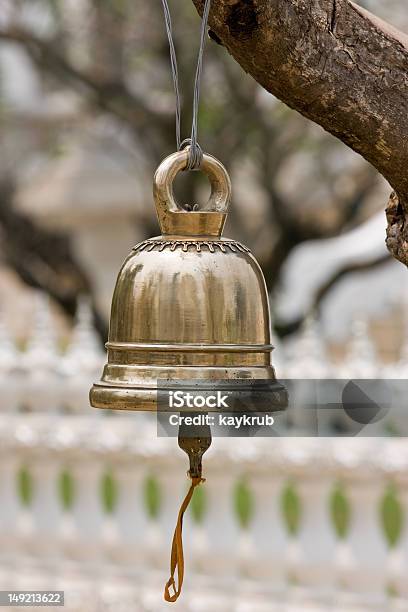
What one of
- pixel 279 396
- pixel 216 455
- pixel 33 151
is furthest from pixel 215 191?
pixel 33 151

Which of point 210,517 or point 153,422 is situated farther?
point 153,422

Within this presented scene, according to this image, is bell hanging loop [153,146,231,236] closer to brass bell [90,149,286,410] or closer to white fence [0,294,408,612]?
brass bell [90,149,286,410]

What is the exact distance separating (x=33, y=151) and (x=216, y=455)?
6.71m

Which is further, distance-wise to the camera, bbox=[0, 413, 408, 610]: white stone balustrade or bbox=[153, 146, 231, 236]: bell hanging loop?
bbox=[0, 413, 408, 610]: white stone balustrade

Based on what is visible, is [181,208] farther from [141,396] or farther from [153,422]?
[153,422]

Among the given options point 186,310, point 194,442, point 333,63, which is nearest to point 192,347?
point 186,310

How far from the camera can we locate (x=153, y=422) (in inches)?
214

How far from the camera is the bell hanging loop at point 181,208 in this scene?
80.7 inches

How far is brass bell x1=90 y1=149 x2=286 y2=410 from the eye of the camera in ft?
6.70

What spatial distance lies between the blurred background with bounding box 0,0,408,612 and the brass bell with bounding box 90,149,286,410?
2843 mm

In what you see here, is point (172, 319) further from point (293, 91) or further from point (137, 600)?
point (137, 600)

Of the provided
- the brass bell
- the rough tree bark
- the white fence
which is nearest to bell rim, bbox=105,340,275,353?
the brass bell

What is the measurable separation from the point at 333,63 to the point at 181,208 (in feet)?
1.19

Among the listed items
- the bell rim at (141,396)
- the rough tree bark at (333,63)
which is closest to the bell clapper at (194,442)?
the bell rim at (141,396)
